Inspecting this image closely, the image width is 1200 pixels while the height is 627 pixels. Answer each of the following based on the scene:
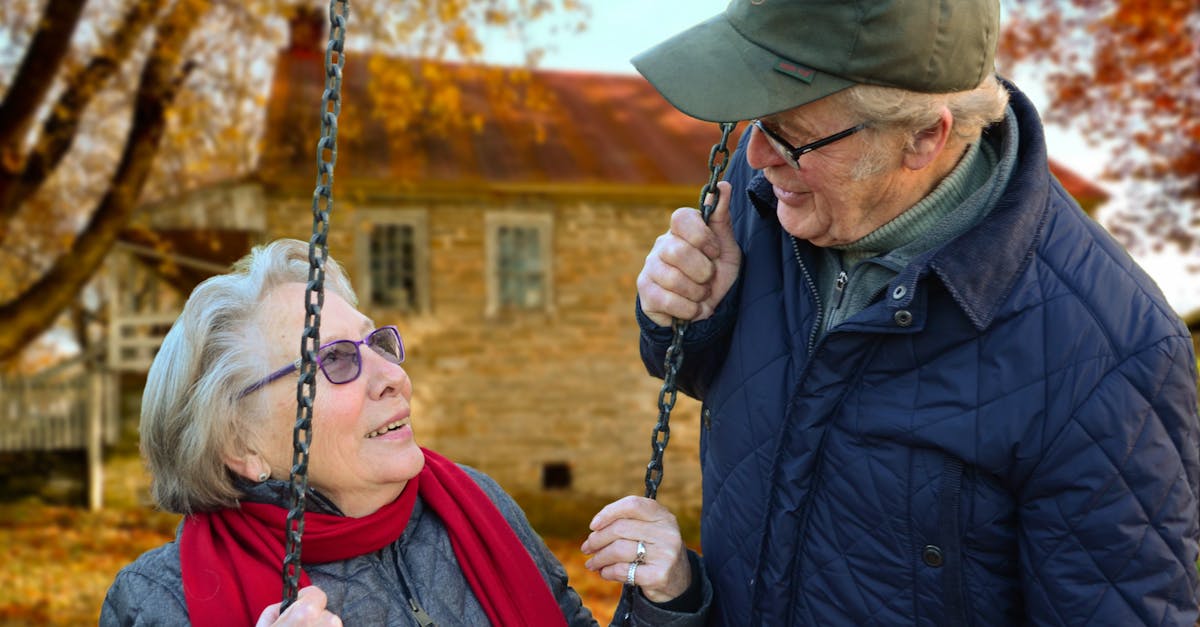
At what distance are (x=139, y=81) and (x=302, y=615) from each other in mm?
8960

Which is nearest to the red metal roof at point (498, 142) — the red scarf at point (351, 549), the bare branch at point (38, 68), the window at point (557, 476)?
the bare branch at point (38, 68)

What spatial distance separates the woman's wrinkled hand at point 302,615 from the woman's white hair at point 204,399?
33 cm

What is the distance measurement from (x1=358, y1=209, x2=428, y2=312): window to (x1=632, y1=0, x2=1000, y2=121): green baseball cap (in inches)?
465

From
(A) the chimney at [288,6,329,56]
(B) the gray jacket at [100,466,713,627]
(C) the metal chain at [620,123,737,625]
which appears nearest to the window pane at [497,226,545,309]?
(A) the chimney at [288,6,329,56]

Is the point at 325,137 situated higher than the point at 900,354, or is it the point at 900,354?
the point at 325,137

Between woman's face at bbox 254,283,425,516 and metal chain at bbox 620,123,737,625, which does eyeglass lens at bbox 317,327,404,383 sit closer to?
woman's face at bbox 254,283,425,516

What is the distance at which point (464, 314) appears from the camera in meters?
13.4

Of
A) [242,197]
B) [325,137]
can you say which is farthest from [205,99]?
[325,137]

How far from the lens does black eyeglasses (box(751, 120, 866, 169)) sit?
1.77 metres

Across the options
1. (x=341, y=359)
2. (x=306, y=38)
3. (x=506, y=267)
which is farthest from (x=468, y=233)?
(x=341, y=359)

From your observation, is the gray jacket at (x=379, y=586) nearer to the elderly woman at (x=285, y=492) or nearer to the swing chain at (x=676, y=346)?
the elderly woman at (x=285, y=492)

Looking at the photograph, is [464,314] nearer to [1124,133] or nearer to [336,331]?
[1124,133]

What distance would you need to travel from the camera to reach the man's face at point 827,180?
1.78 metres

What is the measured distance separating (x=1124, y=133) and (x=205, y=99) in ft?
41.1
